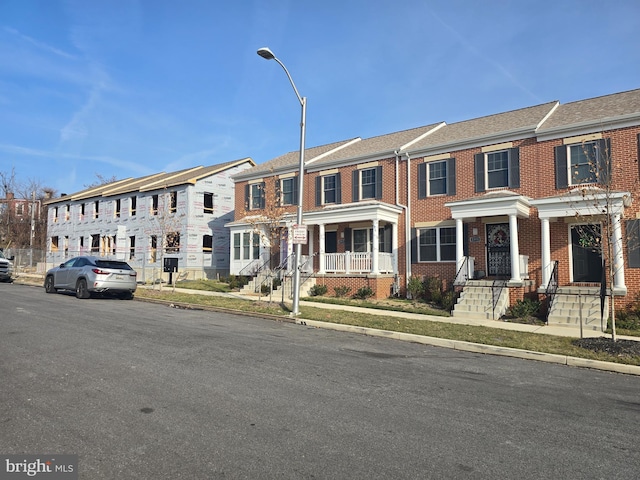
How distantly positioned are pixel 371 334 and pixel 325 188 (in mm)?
12963

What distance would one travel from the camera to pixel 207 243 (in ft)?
102

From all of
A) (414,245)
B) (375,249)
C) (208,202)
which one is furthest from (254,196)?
(414,245)

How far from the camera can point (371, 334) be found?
36.4 ft

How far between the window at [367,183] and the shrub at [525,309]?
334 inches

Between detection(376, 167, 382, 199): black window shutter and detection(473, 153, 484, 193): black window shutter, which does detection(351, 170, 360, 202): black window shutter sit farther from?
detection(473, 153, 484, 193): black window shutter

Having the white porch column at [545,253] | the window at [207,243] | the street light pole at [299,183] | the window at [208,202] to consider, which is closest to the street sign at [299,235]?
the street light pole at [299,183]

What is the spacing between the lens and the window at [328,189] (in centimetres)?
2252

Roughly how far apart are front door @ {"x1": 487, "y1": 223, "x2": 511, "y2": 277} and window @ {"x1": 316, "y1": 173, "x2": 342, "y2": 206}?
7617 millimetres

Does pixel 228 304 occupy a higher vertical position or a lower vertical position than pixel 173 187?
lower

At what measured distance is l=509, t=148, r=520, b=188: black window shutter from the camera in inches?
690

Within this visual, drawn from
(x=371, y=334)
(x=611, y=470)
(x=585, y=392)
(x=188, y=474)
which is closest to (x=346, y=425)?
(x=188, y=474)

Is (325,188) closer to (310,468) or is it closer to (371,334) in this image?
(371,334)

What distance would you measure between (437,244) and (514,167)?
433cm

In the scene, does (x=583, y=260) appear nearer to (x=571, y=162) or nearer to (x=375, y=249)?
(x=571, y=162)
